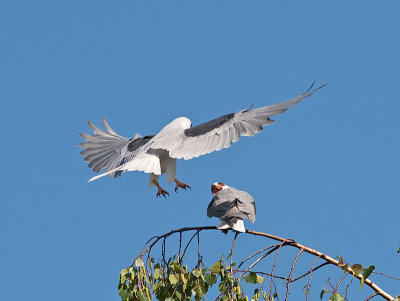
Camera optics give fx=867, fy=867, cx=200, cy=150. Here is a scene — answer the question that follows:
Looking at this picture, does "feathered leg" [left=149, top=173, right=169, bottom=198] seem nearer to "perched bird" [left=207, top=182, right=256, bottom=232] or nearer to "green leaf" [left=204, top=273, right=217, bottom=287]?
"perched bird" [left=207, top=182, right=256, bottom=232]

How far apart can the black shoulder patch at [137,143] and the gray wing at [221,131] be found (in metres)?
1.09

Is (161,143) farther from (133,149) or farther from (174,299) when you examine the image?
(174,299)

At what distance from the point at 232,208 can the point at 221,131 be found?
87.4 inches

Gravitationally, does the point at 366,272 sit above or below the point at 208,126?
below

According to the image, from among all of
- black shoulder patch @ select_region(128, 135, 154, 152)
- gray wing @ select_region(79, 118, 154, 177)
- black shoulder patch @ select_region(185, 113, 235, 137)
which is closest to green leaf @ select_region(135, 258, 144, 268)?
black shoulder patch @ select_region(185, 113, 235, 137)

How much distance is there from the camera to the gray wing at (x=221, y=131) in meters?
9.35

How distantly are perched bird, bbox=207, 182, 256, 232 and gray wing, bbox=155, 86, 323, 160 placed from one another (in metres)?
1.27

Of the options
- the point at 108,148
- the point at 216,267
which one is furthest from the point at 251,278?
the point at 108,148

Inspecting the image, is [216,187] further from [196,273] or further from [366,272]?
[366,272]

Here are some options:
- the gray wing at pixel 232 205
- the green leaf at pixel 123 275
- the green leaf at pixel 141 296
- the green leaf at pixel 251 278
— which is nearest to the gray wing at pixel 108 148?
the gray wing at pixel 232 205

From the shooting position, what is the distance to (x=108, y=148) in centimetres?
1225

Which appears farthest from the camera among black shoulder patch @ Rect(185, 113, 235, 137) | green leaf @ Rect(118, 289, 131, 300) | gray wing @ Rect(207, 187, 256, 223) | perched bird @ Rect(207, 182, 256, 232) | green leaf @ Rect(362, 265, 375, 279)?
black shoulder patch @ Rect(185, 113, 235, 137)

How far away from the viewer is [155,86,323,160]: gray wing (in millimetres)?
9352

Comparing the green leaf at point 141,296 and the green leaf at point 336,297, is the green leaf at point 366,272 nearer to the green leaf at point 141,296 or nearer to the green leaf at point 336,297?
the green leaf at point 336,297
